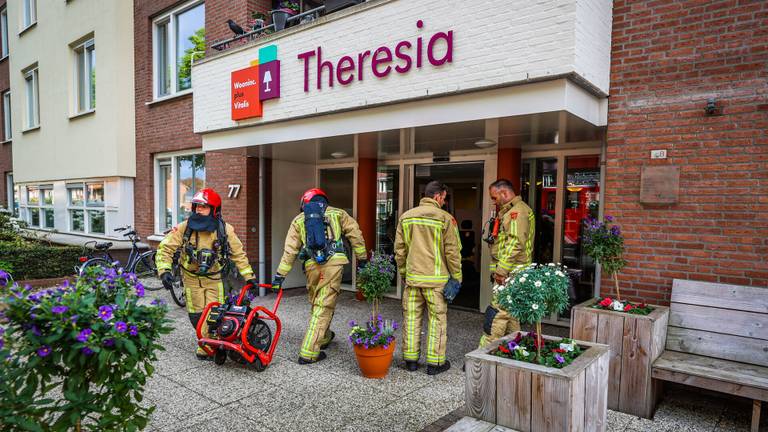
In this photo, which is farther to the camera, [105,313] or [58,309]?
[105,313]

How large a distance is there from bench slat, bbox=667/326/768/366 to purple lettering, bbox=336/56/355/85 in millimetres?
4085

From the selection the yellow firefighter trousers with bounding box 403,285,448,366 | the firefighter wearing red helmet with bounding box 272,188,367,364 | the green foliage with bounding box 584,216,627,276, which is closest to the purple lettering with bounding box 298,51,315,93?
the firefighter wearing red helmet with bounding box 272,188,367,364

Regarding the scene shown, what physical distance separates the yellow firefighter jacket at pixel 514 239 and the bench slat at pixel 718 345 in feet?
4.60

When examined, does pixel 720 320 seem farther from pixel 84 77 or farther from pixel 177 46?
pixel 84 77

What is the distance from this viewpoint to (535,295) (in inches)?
115

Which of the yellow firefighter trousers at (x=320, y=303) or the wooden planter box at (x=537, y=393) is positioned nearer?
the wooden planter box at (x=537, y=393)

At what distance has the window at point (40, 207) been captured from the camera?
14148mm

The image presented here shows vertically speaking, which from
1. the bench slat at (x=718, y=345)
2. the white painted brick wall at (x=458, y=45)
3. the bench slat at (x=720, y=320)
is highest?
the white painted brick wall at (x=458, y=45)

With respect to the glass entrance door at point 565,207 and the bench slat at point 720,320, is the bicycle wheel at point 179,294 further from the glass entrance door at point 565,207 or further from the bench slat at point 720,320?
the bench slat at point 720,320

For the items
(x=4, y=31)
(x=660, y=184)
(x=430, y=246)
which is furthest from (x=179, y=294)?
(x=4, y=31)

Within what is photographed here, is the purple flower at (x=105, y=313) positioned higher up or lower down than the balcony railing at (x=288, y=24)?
lower down

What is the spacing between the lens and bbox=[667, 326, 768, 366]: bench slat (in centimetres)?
366

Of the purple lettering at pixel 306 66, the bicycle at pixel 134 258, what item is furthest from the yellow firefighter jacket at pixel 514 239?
the bicycle at pixel 134 258

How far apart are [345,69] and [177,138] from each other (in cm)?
564
